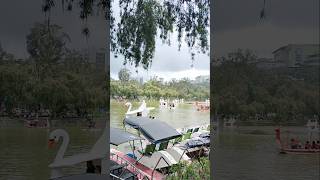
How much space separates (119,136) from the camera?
146 inches

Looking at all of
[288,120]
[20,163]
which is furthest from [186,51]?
[20,163]

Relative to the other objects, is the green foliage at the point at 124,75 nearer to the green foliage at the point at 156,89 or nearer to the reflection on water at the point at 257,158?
the green foliage at the point at 156,89

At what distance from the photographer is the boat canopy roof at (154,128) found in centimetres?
372

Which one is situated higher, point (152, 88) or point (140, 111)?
point (152, 88)

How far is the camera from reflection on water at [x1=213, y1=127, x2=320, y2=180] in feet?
10.1

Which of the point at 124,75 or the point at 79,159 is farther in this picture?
the point at 124,75

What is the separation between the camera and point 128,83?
12.1 ft

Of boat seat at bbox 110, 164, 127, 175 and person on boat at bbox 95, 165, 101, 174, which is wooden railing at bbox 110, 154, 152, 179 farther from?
person on boat at bbox 95, 165, 101, 174

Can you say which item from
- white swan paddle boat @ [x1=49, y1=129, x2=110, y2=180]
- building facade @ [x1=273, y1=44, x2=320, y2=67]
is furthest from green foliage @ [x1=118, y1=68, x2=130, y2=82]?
building facade @ [x1=273, y1=44, x2=320, y2=67]

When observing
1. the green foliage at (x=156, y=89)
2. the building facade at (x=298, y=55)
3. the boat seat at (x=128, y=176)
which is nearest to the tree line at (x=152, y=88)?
the green foliage at (x=156, y=89)

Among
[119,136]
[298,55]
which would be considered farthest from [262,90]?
[119,136]

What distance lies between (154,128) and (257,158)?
918 mm

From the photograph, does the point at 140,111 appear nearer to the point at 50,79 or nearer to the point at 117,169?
the point at 117,169

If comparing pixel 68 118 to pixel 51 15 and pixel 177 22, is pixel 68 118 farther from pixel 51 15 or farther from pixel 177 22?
→ pixel 177 22
